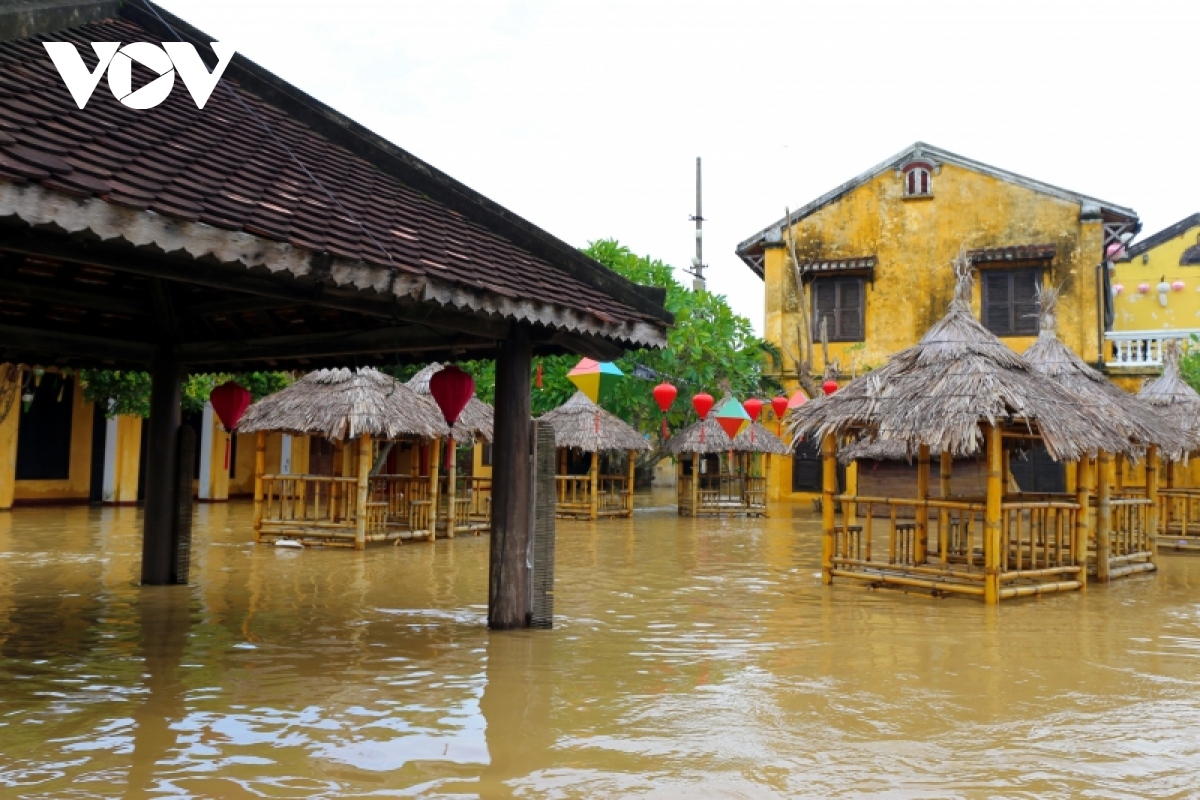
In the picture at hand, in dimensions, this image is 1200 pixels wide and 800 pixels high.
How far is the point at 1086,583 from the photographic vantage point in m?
10.5

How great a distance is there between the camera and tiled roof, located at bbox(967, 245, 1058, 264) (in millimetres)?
21984

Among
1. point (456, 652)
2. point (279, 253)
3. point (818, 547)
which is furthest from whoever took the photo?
point (818, 547)

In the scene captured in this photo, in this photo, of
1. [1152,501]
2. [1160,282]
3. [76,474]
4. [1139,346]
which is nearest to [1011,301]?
[1139,346]

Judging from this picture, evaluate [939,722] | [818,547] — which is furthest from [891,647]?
[818,547]

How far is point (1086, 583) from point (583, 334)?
22.1ft

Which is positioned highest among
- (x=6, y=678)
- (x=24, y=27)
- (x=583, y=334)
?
(x=24, y=27)

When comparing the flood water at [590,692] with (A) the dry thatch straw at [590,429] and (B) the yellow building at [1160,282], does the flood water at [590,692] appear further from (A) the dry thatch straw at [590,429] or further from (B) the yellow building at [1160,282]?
(B) the yellow building at [1160,282]

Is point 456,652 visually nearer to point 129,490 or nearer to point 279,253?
point 279,253

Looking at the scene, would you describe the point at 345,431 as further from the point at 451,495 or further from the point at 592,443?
the point at 592,443

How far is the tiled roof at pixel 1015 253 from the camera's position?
22.0 metres

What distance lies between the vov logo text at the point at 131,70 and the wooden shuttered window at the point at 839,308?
62.6ft

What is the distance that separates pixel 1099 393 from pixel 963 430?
3652 mm

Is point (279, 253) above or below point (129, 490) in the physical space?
above

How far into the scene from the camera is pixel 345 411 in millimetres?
13602
